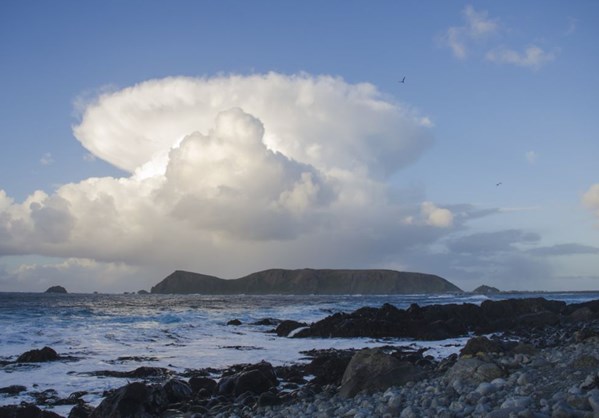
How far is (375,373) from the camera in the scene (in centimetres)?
1158

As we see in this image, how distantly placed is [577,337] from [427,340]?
10.1 metres

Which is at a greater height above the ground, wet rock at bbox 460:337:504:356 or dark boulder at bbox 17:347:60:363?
wet rock at bbox 460:337:504:356

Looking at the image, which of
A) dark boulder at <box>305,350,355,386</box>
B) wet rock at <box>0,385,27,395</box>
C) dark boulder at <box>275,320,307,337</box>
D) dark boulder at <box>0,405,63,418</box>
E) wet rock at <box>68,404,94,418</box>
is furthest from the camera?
dark boulder at <box>275,320,307,337</box>

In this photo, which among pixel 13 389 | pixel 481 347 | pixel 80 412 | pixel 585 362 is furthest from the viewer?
pixel 481 347

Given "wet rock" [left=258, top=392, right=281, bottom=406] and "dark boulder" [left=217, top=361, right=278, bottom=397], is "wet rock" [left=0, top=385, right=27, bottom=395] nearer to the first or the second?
"dark boulder" [left=217, top=361, right=278, bottom=397]

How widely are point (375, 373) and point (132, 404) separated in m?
5.12

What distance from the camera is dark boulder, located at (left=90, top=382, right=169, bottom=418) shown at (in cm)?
1031

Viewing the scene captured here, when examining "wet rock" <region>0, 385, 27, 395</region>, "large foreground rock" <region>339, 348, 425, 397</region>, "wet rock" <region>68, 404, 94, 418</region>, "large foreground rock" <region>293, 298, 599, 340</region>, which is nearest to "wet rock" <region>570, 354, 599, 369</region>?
"large foreground rock" <region>339, 348, 425, 397</region>

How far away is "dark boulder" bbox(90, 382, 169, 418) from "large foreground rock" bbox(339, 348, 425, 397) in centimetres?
397

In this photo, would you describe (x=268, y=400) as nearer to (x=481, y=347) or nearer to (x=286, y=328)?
(x=481, y=347)

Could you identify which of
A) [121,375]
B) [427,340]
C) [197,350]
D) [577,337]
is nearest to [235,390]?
[121,375]

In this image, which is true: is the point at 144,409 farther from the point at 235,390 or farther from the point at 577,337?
the point at 577,337

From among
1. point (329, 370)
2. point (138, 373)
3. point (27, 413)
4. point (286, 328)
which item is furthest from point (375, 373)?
point (286, 328)

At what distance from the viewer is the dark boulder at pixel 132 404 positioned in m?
10.3
